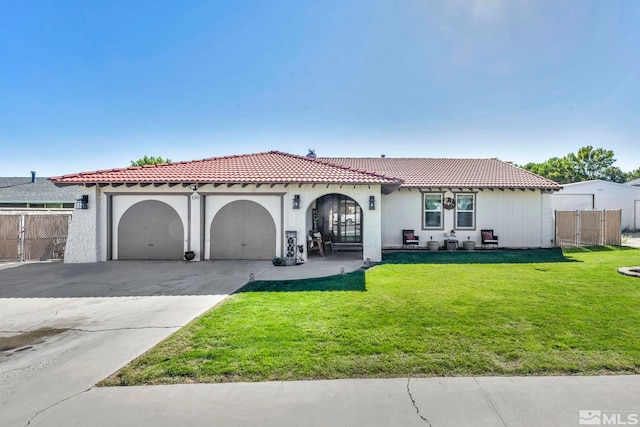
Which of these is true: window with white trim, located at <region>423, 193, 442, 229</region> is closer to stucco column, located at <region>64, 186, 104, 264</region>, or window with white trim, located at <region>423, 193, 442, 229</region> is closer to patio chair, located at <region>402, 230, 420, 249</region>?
patio chair, located at <region>402, 230, 420, 249</region>

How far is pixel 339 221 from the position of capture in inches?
588

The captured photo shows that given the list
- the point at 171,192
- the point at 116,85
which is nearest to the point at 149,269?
the point at 171,192

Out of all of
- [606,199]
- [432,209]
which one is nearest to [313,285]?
[432,209]

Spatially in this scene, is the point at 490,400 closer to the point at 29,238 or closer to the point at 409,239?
the point at 409,239

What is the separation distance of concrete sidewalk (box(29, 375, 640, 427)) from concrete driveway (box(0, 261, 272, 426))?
1.68 feet

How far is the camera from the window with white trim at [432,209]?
45.5ft

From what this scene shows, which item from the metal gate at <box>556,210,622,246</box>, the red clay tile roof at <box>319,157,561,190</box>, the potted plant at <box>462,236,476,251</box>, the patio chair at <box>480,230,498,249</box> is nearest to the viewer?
the potted plant at <box>462,236,476,251</box>

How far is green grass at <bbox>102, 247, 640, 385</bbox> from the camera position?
10.9 feet

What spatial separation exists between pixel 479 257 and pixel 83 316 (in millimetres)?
12137

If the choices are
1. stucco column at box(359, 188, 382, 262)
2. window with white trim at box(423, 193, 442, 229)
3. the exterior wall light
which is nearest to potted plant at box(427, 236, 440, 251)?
window with white trim at box(423, 193, 442, 229)

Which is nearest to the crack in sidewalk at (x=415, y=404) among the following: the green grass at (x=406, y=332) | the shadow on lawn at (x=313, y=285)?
the green grass at (x=406, y=332)

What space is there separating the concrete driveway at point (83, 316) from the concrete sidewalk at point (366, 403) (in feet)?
1.68

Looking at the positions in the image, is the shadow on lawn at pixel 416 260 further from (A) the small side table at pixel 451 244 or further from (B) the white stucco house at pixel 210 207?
(B) the white stucco house at pixel 210 207

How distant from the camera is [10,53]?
41.2ft
